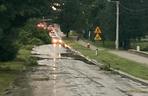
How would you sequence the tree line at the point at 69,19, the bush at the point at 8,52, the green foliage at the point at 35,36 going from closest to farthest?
the tree line at the point at 69,19
the bush at the point at 8,52
the green foliage at the point at 35,36

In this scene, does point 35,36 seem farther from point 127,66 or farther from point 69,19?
point 127,66

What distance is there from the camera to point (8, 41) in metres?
32.4

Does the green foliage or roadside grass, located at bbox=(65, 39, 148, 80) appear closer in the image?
roadside grass, located at bbox=(65, 39, 148, 80)

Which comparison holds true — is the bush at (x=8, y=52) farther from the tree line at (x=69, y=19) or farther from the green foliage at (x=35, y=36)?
the green foliage at (x=35, y=36)

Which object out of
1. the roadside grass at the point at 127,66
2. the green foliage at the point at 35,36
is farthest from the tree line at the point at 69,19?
the roadside grass at the point at 127,66

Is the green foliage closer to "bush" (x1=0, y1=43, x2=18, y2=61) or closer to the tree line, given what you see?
the tree line

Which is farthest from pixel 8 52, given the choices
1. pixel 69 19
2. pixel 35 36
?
pixel 69 19

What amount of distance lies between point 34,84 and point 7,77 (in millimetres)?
4146

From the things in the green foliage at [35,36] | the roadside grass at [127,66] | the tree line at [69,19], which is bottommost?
the roadside grass at [127,66]

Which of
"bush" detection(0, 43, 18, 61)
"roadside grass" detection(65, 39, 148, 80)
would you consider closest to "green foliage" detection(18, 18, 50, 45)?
"roadside grass" detection(65, 39, 148, 80)

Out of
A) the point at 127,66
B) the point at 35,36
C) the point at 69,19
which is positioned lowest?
the point at 127,66

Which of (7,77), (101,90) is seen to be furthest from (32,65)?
(101,90)

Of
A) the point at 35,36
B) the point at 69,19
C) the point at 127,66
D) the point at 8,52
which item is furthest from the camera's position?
the point at 69,19

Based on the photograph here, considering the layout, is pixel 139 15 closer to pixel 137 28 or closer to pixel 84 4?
pixel 137 28
